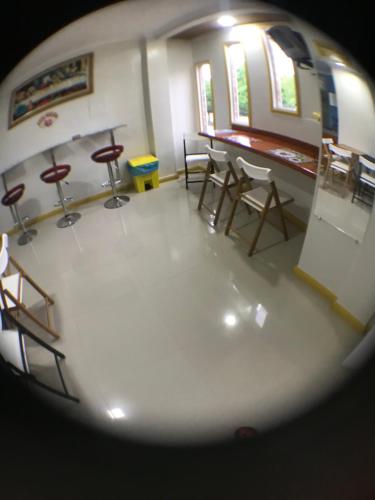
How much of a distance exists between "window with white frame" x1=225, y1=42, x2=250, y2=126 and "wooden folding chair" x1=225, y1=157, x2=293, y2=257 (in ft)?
0.46

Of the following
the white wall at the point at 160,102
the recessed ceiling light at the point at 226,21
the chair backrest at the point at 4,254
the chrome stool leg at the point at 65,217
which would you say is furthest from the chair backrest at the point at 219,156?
the chair backrest at the point at 4,254

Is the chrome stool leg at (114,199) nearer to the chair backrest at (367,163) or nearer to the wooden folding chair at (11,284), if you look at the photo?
the wooden folding chair at (11,284)

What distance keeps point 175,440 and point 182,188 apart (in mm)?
530

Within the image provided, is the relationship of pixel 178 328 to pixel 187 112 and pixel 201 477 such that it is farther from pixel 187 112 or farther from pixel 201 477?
pixel 187 112

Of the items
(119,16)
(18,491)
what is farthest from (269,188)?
(18,491)

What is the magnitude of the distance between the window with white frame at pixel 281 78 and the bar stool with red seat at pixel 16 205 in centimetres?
47

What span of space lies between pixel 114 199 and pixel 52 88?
23 cm

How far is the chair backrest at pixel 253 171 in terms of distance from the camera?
624 mm

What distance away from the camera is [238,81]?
0.45 metres

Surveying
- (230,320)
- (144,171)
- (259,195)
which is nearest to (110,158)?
(144,171)

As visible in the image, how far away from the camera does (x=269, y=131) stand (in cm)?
47

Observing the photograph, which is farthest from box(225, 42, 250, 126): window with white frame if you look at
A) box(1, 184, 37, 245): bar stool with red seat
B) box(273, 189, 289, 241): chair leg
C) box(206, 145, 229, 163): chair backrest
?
box(1, 184, 37, 245): bar stool with red seat

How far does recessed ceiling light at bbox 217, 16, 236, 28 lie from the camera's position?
0.39 m

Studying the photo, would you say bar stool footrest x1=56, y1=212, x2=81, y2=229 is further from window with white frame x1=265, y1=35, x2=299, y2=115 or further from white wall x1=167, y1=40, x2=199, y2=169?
window with white frame x1=265, y1=35, x2=299, y2=115
